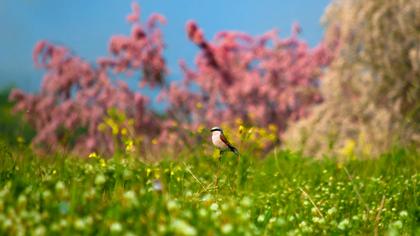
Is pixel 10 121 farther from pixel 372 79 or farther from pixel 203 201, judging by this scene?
pixel 203 201

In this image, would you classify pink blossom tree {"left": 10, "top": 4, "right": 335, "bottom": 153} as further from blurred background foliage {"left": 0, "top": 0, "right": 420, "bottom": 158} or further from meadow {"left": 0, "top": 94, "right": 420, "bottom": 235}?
meadow {"left": 0, "top": 94, "right": 420, "bottom": 235}

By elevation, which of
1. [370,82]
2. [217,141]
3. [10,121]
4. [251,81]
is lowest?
[217,141]

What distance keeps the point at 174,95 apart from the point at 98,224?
700 inches

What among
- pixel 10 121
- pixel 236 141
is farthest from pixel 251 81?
pixel 10 121

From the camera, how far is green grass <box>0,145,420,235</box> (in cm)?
269

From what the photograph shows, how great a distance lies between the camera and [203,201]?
13.2 ft

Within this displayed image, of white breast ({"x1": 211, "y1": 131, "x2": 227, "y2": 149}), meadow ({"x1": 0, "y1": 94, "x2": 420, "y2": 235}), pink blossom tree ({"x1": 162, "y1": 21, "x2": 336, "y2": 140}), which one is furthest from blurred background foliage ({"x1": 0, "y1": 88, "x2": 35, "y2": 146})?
pink blossom tree ({"x1": 162, "y1": 21, "x2": 336, "y2": 140})

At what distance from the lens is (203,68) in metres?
20.7

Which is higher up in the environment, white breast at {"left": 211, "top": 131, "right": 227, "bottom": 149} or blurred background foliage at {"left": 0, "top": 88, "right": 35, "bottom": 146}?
blurred background foliage at {"left": 0, "top": 88, "right": 35, "bottom": 146}

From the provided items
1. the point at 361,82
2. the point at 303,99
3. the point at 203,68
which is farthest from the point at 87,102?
the point at 361,82

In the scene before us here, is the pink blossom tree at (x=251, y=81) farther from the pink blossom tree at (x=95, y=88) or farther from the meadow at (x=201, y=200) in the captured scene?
the meadow at (x=201, y=200)

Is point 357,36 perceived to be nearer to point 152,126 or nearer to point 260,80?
point 260,80

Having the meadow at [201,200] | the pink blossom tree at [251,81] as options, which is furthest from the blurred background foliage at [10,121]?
the pink blossom tree at [251,81]

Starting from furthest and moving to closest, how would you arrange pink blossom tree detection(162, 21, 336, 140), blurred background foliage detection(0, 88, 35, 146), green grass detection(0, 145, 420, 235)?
pink blossom tree detection(162, 21, 336, 140) → blurred background foliage detection(0, 88, 35, 146) → green grass detection(0, 145, 420, 235)
